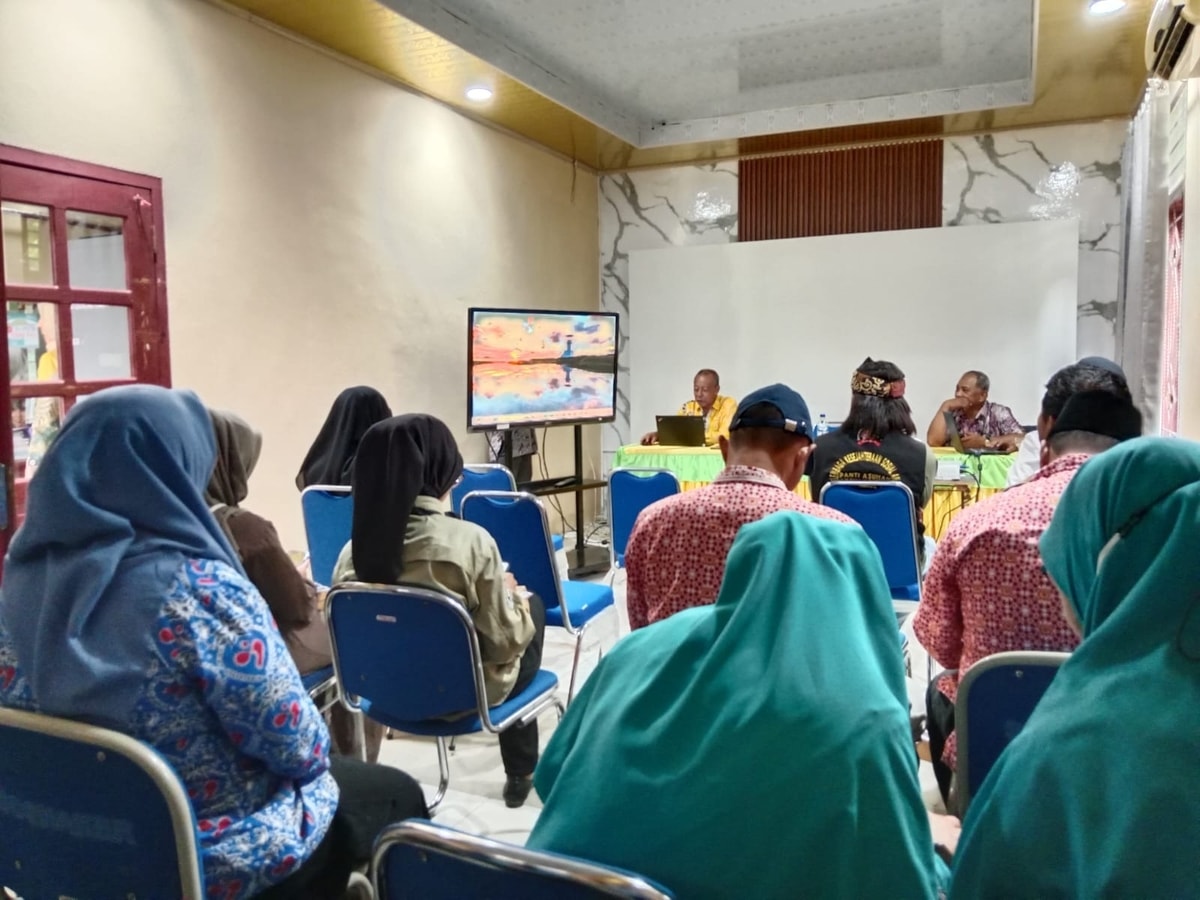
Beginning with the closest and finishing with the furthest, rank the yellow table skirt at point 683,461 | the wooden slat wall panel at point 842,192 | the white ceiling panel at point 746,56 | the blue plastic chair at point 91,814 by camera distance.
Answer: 1. the blue plastic chair at point 91,814
2. the white ceiling panel at point 746,56
3. the yellow table skirt at point 683,461
4. the wooden slat wall panel at point 842,192

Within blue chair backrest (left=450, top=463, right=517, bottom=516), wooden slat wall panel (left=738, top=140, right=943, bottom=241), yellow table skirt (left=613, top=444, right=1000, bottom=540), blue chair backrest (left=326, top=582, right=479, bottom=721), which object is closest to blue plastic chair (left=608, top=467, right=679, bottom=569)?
blue chair backrest (left=450, top=463, right=517, bottom=516)

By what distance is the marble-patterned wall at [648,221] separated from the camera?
689cm

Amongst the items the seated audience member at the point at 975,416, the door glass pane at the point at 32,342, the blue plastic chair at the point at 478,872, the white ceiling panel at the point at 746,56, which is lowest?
the blue plastic chair at the point at 478,872

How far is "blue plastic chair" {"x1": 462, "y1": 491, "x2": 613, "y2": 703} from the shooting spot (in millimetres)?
2961

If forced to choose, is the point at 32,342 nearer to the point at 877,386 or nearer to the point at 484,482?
the point at 484,482

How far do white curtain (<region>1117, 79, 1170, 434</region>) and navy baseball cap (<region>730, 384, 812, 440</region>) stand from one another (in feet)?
9.65

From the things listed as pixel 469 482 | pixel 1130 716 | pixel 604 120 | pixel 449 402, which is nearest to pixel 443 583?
pixel 1130 716

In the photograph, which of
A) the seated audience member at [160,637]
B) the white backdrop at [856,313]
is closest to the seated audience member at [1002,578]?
the seated audience member at [160,637]

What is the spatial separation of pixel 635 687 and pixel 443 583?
49.8 inches

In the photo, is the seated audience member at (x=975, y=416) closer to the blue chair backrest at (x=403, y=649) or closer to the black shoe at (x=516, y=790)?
the black shoe at (x=516, y=790)

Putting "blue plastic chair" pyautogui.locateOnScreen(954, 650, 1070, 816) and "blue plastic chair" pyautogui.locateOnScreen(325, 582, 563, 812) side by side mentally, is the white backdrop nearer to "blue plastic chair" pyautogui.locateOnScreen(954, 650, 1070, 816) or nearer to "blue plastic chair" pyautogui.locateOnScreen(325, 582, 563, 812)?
"blue plastic chair" pyautogui.locateOnScreen(325, 582, 563, 812)

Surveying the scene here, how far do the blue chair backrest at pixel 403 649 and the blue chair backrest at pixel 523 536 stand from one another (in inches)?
34.4

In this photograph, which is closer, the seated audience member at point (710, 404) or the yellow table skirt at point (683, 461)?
the yellow table skirt at point (683, 461)

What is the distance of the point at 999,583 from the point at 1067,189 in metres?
5.32
